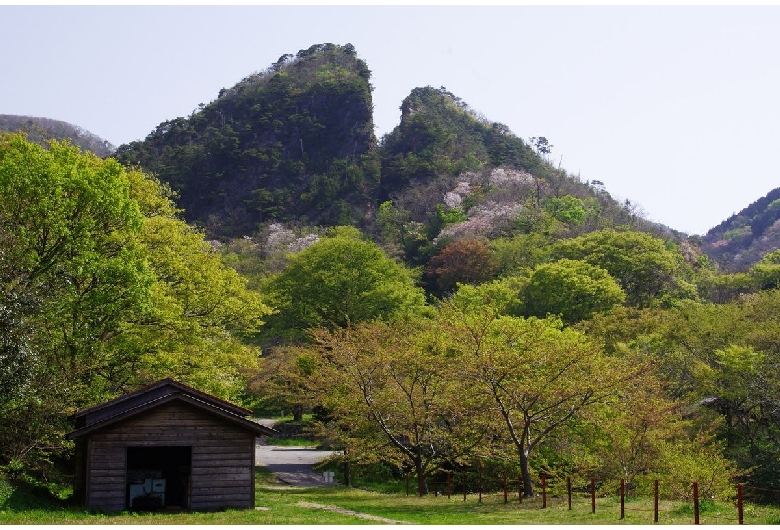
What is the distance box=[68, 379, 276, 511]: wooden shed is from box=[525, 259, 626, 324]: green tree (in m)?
35.8

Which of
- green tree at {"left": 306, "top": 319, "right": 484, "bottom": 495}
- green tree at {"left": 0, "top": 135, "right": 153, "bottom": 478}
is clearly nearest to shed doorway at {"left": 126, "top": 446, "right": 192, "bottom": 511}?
green tree at {"left": 0, "top": 135, "right": 153, "bottom": 478}

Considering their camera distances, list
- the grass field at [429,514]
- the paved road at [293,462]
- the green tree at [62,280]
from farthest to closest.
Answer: the paved road at [293,462], the green tree at [62,280], the grass field at [429,514]

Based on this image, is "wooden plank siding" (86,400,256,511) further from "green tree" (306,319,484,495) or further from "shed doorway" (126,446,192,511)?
"green tree" (306,319,484,495)

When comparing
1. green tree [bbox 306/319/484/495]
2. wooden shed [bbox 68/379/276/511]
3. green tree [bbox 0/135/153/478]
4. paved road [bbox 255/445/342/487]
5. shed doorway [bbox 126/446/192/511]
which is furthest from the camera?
paved road [bbox 255/445/342/487]

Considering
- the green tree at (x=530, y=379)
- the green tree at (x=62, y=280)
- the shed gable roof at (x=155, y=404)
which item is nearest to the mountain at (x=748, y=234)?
the green tree at (x=530, y=379)

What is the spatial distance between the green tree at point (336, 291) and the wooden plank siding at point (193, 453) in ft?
98.6

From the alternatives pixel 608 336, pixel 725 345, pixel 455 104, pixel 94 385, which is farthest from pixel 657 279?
pixel 455 104

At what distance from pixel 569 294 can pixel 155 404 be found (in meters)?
38.2

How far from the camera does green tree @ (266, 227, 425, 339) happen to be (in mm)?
53125

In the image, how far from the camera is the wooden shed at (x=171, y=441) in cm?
2094

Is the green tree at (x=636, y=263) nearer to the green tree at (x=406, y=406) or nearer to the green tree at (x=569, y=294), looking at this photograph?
the green tree at (x=569, y=294)

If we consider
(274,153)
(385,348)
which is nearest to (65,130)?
(274,153)

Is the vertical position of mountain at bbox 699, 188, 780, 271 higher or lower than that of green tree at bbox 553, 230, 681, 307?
higher

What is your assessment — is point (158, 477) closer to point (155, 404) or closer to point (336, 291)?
point (155, 404)
